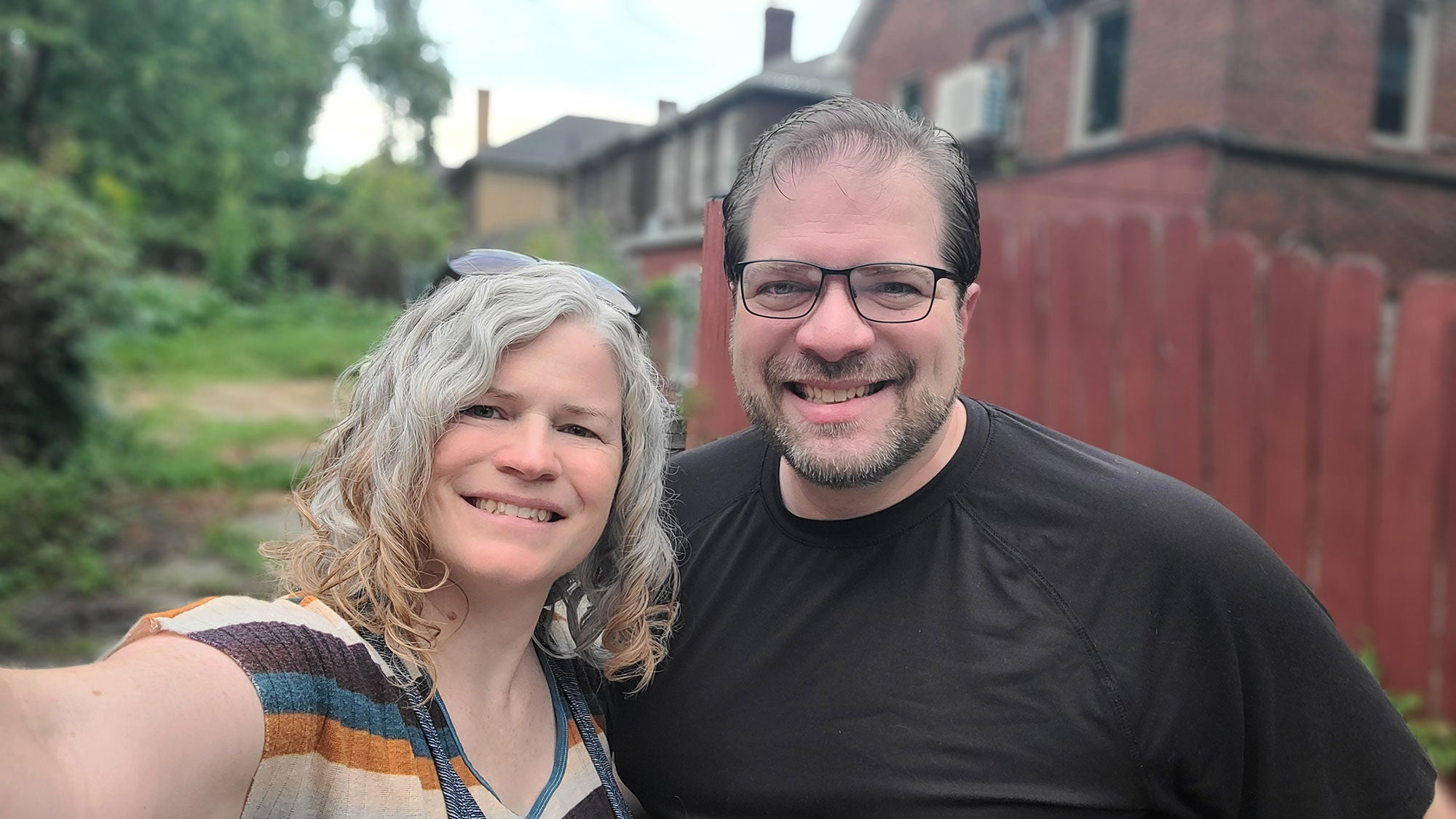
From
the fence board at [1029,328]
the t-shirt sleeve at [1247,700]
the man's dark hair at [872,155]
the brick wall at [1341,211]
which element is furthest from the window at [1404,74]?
the t-shirt sleeve at [1247,700]

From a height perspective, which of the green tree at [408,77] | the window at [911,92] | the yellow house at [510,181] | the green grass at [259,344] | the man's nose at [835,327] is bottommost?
the green grass at [259,344]

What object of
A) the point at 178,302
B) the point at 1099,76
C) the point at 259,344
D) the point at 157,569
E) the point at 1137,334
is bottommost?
the point at 157,569

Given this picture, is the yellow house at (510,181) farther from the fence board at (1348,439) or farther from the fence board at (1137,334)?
the fence board at (1348,439)

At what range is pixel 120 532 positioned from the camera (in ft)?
23.7

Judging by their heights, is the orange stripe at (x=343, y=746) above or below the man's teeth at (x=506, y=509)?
below

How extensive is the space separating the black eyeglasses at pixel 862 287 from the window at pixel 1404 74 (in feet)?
35.7

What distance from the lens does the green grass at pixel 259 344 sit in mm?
16359

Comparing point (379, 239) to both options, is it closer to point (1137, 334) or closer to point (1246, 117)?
point (1246, 117)

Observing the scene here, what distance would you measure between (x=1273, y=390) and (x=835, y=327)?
11.8 feet

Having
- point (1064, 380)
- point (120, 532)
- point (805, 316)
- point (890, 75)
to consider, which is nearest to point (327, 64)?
point (890, 75)

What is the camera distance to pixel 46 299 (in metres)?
6.96

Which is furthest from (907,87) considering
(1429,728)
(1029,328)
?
(1429,728)

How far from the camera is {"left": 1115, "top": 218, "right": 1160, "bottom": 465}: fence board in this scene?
4.89 metres

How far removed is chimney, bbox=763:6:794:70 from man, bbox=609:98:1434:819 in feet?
Answer: 4.20
